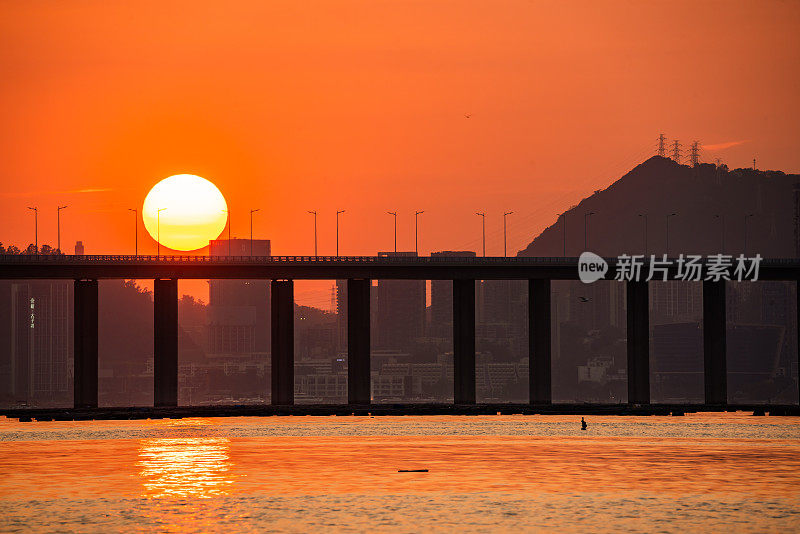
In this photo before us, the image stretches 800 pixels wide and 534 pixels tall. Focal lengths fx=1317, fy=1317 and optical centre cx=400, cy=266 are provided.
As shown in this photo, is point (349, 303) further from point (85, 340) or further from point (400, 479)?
point (400, 479)

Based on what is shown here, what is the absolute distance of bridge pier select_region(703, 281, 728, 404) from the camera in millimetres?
169875

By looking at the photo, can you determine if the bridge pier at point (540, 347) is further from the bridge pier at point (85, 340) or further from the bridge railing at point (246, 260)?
the bridge pier at point (85, 340)

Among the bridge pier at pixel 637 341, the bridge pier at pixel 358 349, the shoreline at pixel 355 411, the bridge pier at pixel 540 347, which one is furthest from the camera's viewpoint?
the bridge pier at pixel 637 341

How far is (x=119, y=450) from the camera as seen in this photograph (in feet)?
337

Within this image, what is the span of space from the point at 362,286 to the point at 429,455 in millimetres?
68498

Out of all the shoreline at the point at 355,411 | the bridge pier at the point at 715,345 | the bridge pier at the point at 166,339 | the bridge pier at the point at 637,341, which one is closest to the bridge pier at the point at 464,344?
the shoreline at the point at 355,411

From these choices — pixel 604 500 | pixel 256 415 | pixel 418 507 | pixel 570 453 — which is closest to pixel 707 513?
pixel 604 500

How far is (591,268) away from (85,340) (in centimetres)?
6327

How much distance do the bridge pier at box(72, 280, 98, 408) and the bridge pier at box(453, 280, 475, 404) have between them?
4431cm

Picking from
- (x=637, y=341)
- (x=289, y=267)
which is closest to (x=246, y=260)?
(x=289, y=267)

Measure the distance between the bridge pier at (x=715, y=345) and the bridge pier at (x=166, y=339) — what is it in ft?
222

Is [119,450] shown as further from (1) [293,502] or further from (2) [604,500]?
(2) [604,500]

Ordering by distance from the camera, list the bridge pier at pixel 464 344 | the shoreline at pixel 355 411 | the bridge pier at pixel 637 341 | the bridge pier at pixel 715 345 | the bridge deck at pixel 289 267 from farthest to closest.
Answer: the bridge pier at pixel 715 345, the bridge pier at pixel 637 341, the bridge pier at pixel 464 344, the bridge deck at pixel 289 267, the shoreline at pixel 355 411

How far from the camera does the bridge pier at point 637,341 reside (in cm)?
16888
